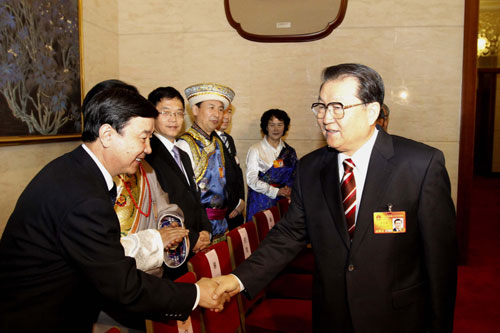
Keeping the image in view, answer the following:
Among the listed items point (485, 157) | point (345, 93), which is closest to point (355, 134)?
point (345, 93)

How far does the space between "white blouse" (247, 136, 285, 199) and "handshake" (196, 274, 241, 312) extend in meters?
2.22

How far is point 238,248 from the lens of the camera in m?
2.25

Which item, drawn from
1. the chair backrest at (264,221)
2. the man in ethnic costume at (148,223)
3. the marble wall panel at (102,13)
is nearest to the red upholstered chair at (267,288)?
the chair backrest at (264,221)

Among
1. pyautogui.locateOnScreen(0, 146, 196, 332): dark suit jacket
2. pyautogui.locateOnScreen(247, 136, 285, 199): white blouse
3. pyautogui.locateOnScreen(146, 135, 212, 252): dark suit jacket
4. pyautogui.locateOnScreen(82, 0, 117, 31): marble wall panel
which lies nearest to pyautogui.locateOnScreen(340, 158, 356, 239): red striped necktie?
pyautogui.locateOnScreen(0, 146, 196, 332): dark suit jacket

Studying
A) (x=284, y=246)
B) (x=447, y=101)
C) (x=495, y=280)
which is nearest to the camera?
(x=284, y=246)

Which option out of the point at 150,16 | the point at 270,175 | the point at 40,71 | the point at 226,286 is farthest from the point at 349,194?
the point at 150,16

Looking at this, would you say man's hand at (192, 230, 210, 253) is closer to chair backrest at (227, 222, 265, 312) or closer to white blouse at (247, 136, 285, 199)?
chair backrest at (227, 222, 265, 312)

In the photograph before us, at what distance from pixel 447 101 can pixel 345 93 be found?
11.1 feet

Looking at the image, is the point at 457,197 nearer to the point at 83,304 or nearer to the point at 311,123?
the point at 311,123

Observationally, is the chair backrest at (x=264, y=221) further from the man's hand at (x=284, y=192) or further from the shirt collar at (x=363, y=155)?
the shirt collar at (x=363, y=155)

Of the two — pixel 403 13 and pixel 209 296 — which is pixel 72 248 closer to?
pixel 209 296

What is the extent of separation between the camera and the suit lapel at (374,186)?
1.42 m

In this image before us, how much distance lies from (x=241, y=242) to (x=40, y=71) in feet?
7.05

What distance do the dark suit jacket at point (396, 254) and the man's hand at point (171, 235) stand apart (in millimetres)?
753
